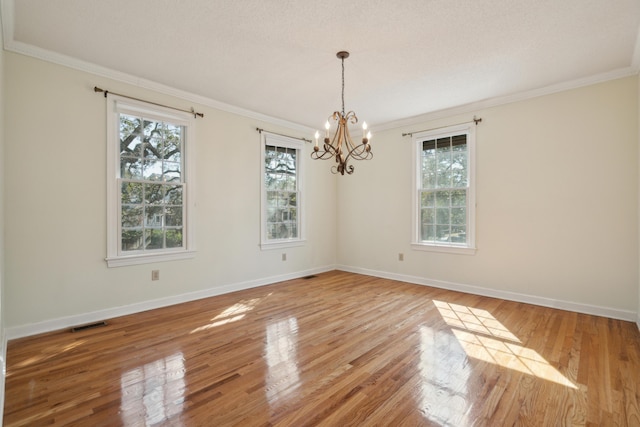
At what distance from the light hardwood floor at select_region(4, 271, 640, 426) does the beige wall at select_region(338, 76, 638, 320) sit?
Answer: 1.58ft

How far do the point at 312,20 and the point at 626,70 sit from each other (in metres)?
3.41

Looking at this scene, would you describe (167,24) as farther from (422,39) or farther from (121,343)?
(121,343)

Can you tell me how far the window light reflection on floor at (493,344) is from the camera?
7.67 ft

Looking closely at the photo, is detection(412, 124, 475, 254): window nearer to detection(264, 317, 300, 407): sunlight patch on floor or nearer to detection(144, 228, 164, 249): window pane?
detection(264, 317, 300, 407): sunlight patch on floor

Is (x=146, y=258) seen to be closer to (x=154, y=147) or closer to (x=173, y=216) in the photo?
(x=173, y=216)

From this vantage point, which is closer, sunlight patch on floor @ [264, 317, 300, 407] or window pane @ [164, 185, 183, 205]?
sunlight patch on floor @ [264, 317, 300, 407]

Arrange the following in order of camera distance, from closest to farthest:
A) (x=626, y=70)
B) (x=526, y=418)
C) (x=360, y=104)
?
(x=526, y=418) < (x=626, y=70) < (x=360, y=104)

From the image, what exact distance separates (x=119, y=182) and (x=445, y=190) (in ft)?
14.2

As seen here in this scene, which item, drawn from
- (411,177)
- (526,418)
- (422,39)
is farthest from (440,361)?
(411,177)

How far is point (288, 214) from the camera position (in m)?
5.45

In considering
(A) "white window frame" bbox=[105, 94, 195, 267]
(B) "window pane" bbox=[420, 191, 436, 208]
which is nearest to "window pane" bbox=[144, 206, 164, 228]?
(A) "white window frame" bbox=[105, 94, 195, 267]

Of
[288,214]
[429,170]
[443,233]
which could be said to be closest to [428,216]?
[443,233]

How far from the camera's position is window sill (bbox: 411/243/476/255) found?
4.53 m

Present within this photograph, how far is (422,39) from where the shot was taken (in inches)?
110
